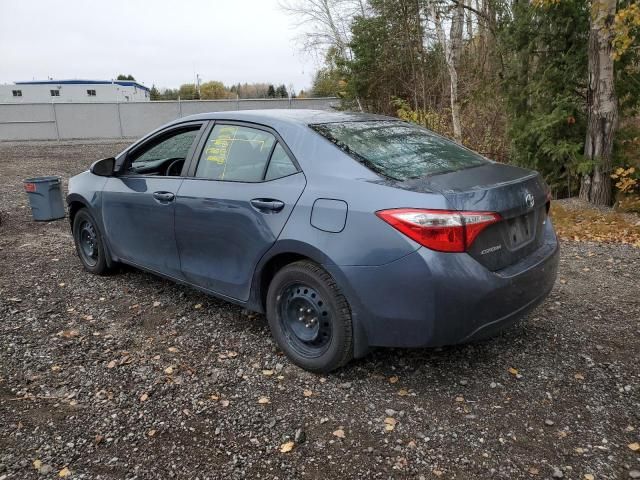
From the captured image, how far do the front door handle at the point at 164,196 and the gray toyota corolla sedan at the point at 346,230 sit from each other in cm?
1

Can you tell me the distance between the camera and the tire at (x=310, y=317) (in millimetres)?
3035

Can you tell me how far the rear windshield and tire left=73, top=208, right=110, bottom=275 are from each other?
2.76 metres

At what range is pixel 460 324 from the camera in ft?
9.12

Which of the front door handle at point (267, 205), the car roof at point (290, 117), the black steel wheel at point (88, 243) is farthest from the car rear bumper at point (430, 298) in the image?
the black steel wheel at point (88, 243)

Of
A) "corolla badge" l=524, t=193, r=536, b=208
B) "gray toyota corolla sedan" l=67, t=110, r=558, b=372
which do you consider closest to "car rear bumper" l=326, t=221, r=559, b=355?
"gray toyota corolla sedan" l=67, t=110, r=558, b=372

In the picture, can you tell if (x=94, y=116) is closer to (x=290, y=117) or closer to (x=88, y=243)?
(x=88, y=243)

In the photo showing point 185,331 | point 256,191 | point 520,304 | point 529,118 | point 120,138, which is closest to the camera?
point 520,304

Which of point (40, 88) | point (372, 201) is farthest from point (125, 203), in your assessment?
point (40, 88)

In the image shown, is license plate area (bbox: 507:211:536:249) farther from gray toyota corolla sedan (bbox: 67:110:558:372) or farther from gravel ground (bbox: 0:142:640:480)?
gravel ground (bbox: 0:142:640:480)

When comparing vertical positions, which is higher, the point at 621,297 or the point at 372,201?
the point at 372,201

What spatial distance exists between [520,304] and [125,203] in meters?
3.25

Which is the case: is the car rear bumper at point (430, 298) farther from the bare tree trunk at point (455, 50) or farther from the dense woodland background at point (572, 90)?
the bare tree trunk at point (455, 50)

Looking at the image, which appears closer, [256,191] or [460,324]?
[460,324]

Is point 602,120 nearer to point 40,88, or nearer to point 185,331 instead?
point 185,331
